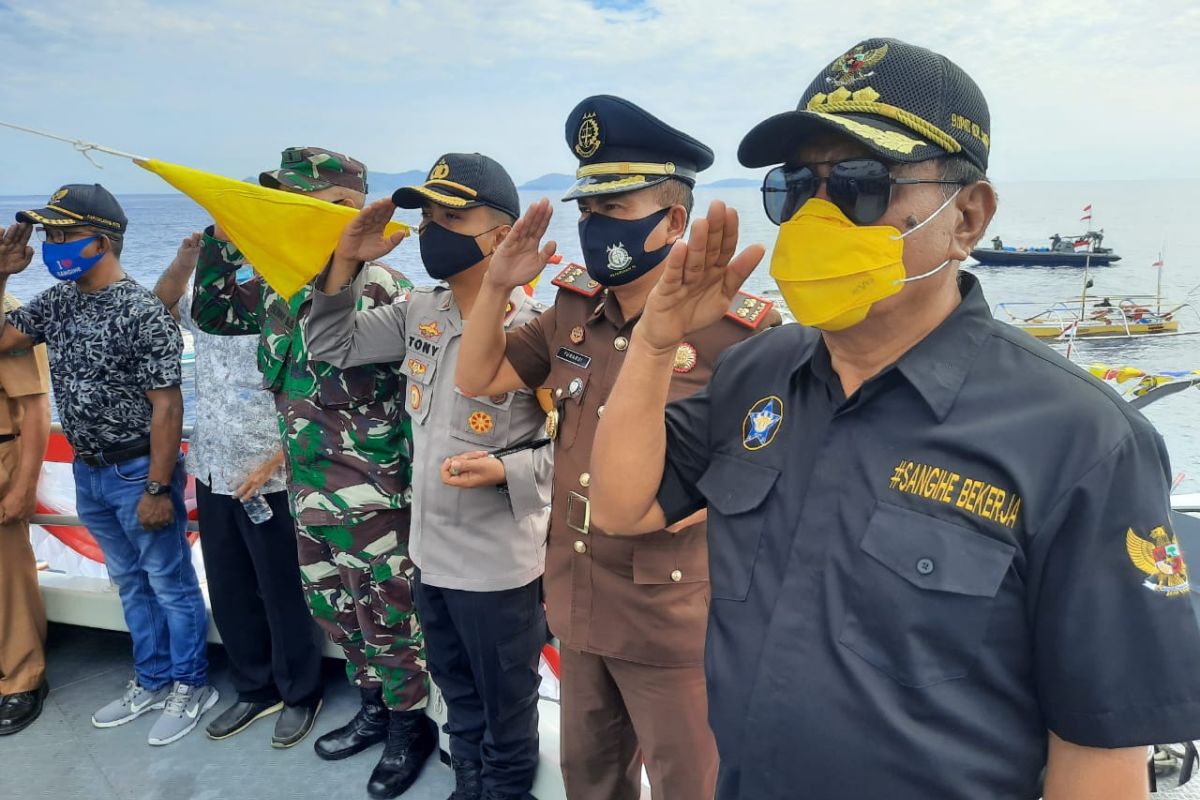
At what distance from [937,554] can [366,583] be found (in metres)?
2.00

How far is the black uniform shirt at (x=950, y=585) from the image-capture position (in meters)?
0.81

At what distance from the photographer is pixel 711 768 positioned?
5.49 feet

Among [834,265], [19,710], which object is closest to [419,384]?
[834,265]

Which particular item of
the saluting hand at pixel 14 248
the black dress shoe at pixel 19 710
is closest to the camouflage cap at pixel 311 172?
the saluting hand at pixel 14 248

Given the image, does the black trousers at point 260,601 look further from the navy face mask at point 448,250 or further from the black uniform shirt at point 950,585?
the black uniform shirt at point 950,585

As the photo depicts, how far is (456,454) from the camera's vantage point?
81.6 inches

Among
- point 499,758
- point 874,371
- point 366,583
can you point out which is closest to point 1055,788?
point 874,371

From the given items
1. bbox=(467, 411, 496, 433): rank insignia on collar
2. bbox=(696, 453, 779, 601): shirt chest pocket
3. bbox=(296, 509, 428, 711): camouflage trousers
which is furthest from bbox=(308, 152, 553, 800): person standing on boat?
bbox=(696, 453, 779, 601): shirt chest pocket

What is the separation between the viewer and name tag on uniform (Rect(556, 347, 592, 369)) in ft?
5.86

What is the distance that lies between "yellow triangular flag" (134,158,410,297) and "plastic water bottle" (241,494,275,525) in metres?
0.84

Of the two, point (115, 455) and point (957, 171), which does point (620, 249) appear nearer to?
point (957, 171)

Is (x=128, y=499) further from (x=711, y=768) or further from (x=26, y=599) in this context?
(x=711, y=768)

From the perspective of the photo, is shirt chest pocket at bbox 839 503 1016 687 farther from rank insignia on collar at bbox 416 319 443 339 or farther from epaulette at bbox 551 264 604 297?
rank insignia on collar at bbox 416 319 443 339

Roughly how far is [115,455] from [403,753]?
1.49m
